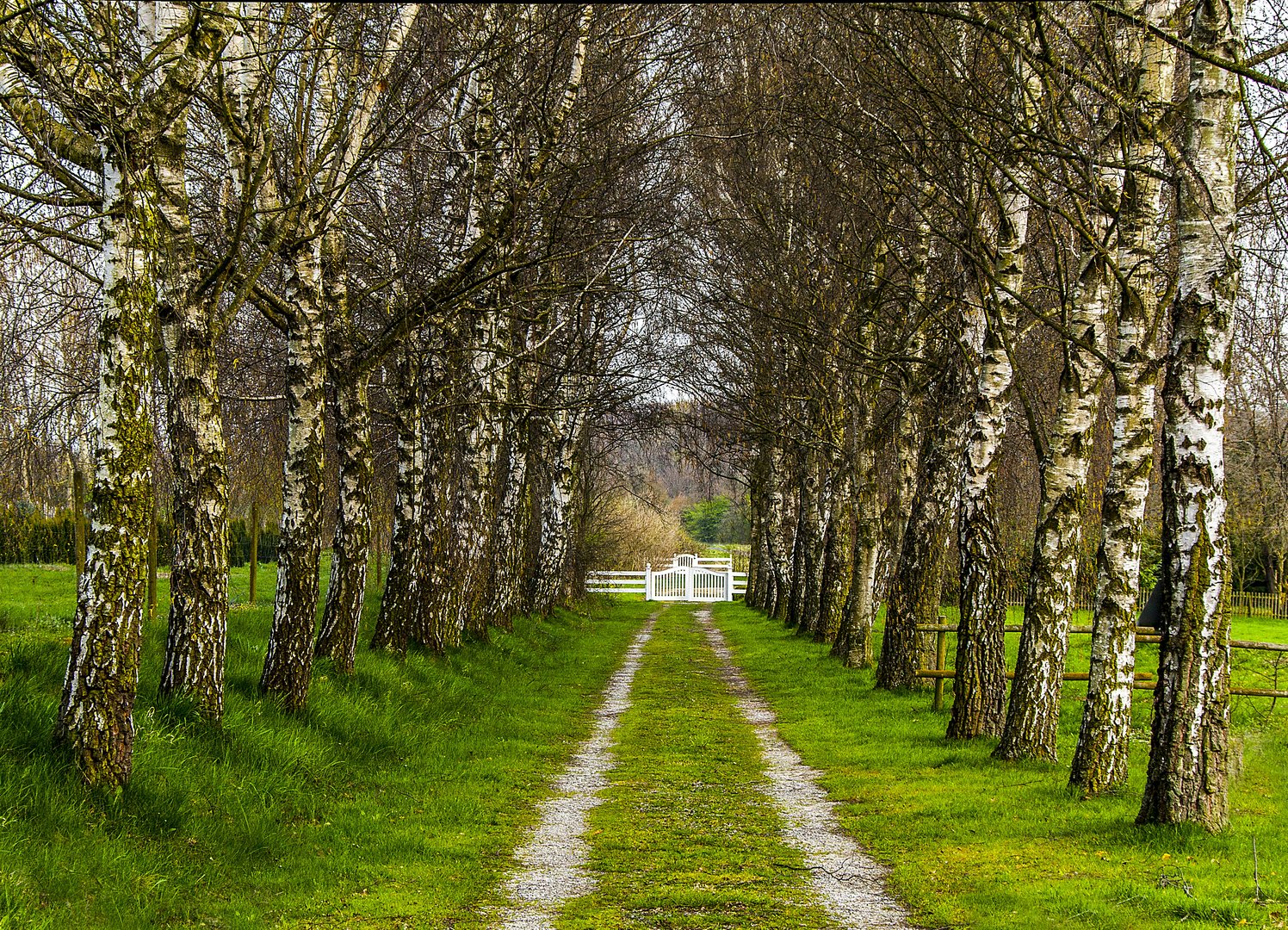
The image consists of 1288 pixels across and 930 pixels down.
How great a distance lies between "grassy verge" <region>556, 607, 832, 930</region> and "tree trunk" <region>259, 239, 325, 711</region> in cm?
303

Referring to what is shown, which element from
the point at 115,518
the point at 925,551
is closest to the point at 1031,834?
the point at 115,518

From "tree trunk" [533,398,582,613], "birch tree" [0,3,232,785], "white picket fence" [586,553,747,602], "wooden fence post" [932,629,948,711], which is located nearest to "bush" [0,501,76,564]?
"tree trunk" [533,398,582,613]

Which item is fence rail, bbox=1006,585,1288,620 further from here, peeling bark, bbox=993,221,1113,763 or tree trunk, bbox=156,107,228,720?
tree trunk, bbox=156,107,228,720

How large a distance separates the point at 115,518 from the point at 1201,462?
643 cm

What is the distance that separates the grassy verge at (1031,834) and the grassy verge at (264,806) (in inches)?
101

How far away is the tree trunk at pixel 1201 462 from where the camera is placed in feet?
23.1

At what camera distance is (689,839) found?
7.70 m

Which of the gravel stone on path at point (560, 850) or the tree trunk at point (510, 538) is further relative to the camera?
the tree trunk at point (510, 538)

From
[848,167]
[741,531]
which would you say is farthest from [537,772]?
[741,531]

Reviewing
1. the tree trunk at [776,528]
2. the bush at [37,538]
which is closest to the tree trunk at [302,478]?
the bush at [37,538]

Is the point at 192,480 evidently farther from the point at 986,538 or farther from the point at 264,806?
the point at 986,538

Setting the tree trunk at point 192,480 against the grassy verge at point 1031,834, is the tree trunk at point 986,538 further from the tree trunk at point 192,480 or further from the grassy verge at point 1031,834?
the tree trunk at point 192,480

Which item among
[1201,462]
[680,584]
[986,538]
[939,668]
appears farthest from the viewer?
[680,584]

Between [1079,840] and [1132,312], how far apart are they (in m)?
3.84
